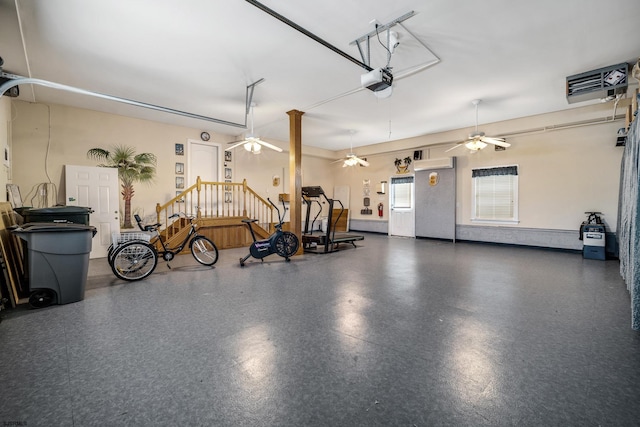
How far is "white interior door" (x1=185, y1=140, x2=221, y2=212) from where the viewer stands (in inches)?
326

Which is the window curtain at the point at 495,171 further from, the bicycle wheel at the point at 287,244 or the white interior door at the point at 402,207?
the bicycle wheel at the point at 287,244

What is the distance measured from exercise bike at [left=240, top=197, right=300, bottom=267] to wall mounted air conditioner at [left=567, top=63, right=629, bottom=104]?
5.69 m

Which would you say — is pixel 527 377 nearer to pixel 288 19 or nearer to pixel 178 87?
pixel 288 19

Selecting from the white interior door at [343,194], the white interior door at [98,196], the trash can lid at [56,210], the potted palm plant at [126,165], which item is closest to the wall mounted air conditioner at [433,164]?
the white interior door at [343,194]

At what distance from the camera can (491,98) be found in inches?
243

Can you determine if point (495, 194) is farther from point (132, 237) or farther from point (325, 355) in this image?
point (132, 237)

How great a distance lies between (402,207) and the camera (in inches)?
419

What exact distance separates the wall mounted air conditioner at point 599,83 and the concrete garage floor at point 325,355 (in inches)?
124

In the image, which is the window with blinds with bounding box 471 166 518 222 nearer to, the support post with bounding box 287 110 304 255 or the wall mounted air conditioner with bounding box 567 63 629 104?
the wall mounted air conditioner with bounding box 567 63 629 104

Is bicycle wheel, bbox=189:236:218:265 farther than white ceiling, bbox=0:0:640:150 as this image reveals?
Yes

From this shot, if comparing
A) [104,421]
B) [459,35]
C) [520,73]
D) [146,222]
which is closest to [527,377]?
[104,421]

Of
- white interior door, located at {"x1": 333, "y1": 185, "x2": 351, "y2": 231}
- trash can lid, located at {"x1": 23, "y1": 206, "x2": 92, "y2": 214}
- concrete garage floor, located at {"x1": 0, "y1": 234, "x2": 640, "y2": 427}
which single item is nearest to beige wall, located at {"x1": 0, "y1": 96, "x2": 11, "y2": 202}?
trash can lid, located at {"x1": 23, "y1": 206, "x2": 92, "y2": 214}

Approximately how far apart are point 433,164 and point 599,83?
4.88 metres

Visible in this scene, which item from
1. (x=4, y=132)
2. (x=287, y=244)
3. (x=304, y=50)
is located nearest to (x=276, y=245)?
(x=287, y=244)
